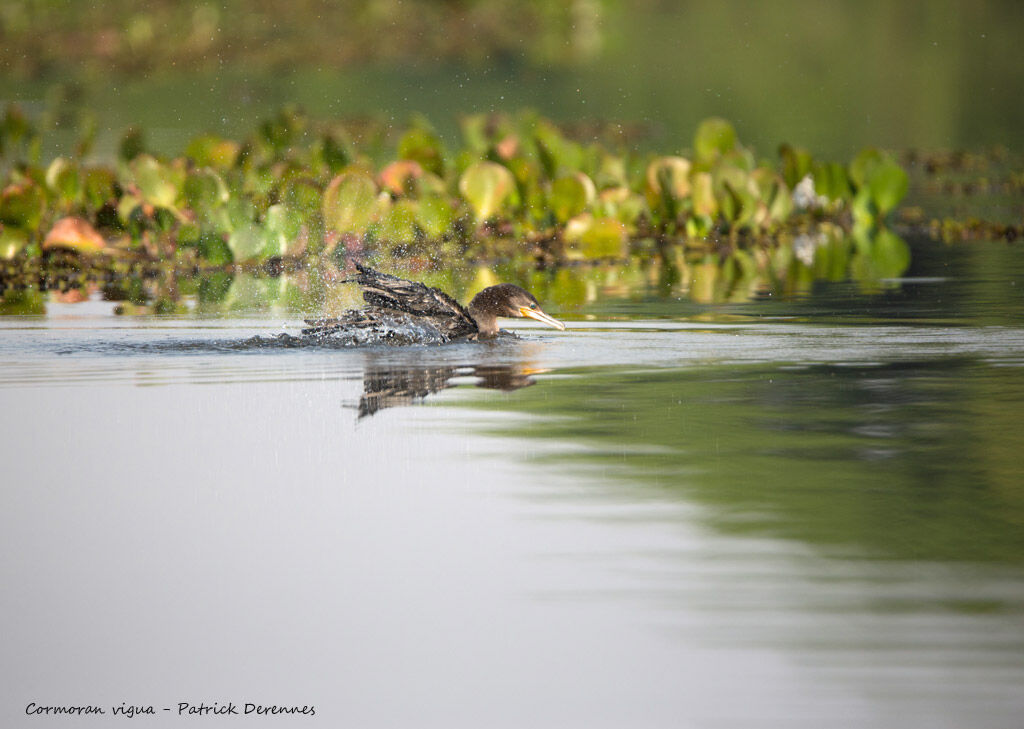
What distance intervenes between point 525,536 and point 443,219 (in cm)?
1011

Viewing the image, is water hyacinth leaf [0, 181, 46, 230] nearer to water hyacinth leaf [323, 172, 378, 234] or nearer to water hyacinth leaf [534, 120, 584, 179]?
water hyacinth leaf [323, 172, 378, 234]

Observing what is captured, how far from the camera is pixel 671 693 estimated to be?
434 cm

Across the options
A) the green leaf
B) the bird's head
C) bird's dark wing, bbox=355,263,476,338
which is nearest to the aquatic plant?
the green leaf

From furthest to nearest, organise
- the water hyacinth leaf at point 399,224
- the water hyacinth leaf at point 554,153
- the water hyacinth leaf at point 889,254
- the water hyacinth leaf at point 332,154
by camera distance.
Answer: the water hyacinth leaf at point 332,154 → the water hyacinth leaf at point 554,153 → the water hyacinth leaf at point 399,224 → the water hyacinth leaf at point 889,254

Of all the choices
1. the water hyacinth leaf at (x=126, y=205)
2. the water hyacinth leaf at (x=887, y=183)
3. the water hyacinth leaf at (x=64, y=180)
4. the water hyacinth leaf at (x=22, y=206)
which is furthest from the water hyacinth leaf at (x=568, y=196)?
the water hyacinth leaf at (x=22, y=206)

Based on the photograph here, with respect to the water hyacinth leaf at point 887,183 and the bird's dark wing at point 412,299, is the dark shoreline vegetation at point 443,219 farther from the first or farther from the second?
the bird's dark wing at point 412,299

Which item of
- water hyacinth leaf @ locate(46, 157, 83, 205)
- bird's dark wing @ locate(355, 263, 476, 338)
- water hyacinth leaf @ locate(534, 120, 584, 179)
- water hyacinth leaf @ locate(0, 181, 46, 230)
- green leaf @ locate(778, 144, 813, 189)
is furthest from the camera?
green leaf @ locate(778, 144, 813, 189)

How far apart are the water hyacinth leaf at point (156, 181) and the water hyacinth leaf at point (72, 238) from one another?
1.78 ft

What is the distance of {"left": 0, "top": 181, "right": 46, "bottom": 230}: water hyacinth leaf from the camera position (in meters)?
14.8

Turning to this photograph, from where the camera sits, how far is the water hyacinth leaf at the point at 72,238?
15102 mm

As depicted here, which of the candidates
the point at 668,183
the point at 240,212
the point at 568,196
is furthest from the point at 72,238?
the point at 668,183

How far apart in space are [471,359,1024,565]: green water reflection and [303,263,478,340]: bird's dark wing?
4.30 feet

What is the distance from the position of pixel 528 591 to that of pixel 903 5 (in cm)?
4614

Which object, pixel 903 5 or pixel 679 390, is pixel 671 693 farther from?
pixel 903 5
